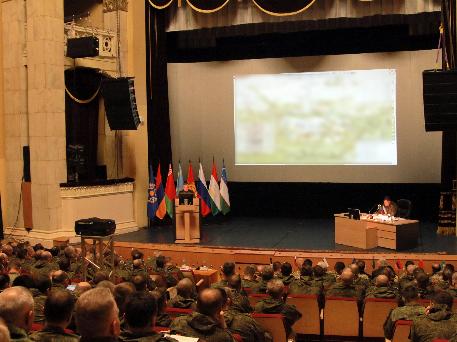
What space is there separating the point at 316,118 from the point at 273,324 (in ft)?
31.1

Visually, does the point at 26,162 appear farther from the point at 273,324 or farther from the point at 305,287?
the point at 273,324

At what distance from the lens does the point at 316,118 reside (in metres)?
14.4

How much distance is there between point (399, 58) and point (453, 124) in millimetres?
3205

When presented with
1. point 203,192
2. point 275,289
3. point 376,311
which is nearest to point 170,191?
point 203,192

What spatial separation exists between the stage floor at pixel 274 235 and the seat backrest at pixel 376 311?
15.7 ft

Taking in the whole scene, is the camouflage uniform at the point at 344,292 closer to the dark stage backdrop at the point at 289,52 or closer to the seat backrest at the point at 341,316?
the seat backrest at the point at 341,316

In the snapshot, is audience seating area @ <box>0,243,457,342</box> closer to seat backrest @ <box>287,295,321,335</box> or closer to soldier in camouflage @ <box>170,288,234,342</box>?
seat backrest @ <box>287,295,321,335</box>

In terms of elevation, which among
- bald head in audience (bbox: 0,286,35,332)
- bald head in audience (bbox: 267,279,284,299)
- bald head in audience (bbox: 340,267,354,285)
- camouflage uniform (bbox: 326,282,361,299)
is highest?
bald head in audience (bbox: 0,286,35,332)

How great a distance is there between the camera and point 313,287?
6922 millimetres

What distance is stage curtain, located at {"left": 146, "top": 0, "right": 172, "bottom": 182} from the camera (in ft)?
48.0

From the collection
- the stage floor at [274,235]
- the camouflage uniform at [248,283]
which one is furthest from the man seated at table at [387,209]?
the camouflage uniform at [248,283]

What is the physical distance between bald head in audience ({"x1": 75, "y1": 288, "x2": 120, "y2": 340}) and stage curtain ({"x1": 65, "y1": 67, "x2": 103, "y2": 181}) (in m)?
11.3

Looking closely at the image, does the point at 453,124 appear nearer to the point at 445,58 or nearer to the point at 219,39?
the point at 445,58

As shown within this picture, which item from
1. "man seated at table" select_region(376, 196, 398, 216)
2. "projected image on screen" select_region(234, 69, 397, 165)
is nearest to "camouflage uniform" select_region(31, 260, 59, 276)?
"man seated at table" select_region(376, 196, 398, 216)
